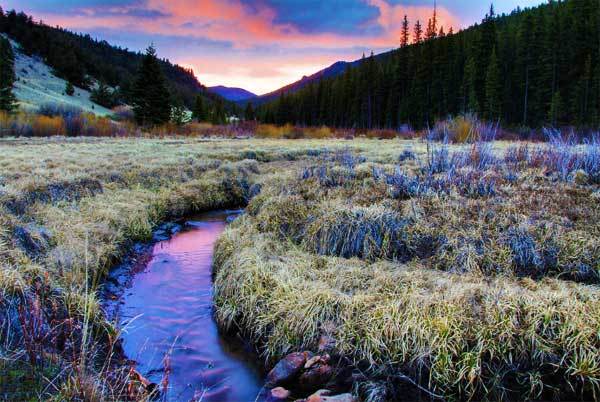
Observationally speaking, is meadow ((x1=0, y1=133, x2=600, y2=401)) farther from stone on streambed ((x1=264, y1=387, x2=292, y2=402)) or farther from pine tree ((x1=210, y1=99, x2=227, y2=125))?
pine tree ((x1=210, y1=99, x2=227, y2=125))

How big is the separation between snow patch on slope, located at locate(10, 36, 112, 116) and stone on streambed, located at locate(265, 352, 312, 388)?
57.5 meters

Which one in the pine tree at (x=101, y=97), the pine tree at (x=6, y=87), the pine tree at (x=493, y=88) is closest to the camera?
the pine tree at (x=6, y=87)

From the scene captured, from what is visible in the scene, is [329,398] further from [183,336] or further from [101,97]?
[101,97]

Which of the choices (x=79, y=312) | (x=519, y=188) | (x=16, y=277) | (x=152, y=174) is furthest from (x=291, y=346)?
(x=152, y=174)

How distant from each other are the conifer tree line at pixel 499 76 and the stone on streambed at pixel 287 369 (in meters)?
38.1

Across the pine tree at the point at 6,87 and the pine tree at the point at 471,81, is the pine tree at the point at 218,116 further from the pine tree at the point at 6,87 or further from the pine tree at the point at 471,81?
the pine tree at the point at 471,81

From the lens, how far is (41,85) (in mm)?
63125

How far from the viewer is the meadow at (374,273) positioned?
12.5ft

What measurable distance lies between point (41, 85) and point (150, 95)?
128 ft

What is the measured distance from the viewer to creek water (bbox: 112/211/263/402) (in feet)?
13.8

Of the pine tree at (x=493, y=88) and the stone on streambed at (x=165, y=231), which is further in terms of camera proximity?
the pine tree at (x=493, y=88)

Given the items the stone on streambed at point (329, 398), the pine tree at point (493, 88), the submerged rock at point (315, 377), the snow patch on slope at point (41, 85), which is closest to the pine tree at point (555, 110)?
the pine tree at point (493, 88)

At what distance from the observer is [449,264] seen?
5.70m

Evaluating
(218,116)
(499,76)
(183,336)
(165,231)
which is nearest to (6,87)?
(218,116)
